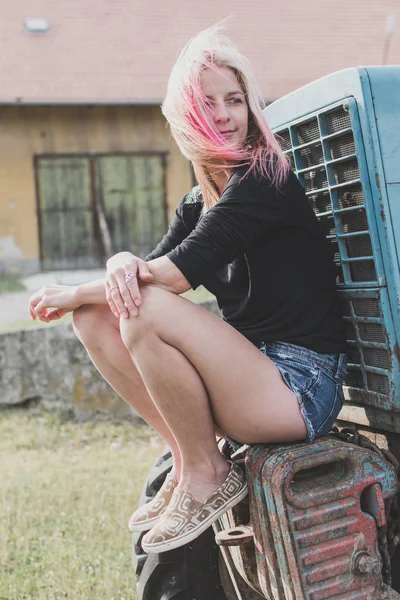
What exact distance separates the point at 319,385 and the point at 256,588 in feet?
2.16

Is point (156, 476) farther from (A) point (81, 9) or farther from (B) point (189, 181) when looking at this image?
(A) point (81, 9)

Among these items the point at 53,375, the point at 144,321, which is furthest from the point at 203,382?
the point at 53,375

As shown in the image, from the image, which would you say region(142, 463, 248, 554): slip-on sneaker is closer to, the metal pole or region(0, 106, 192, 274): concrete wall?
region(0, 106, 192, 274): concrete wall

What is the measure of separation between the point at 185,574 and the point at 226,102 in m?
1.52

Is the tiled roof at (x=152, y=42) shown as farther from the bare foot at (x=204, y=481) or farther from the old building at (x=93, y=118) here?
the bare foot at (x=204, y=481)

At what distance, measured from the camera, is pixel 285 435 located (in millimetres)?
2230

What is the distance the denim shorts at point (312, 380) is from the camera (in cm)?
226

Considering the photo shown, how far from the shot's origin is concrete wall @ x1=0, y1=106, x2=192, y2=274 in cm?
1077

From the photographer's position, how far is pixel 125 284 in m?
A: 2.21

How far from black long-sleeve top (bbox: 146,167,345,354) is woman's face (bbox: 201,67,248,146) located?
0.48ft

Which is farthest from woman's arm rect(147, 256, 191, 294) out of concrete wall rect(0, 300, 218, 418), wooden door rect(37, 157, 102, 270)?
A: wooden door rect(37, 157, 102, 270)

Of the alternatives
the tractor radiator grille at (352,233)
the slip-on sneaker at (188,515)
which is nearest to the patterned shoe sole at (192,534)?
the slip-on sneaker at (188,515)

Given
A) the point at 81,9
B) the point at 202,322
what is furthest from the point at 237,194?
the point at 81,9

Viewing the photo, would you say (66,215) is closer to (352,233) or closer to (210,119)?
(210,119)
